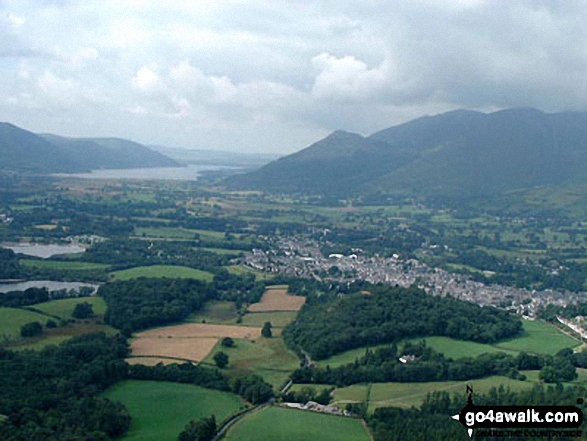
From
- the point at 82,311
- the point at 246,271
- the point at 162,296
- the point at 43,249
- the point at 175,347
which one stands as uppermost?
the point at 43,249

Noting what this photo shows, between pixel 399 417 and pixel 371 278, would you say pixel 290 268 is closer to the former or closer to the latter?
pixel 371 278

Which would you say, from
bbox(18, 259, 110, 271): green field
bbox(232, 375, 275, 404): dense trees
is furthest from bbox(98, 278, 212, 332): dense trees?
bbox(232, 375, 275, 404): dense trees

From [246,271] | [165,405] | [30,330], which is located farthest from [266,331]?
[246,271]

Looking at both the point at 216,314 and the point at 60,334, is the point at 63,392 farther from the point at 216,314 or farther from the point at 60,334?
the point at 216,314

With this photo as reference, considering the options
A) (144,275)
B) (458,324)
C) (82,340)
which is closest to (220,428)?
(82,340)

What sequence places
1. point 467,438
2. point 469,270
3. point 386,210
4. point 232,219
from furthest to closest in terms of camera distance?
point 386,210 → point 232,219 → point 469,270 → point 467,438

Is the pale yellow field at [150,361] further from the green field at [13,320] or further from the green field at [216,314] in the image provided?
the green field at [216,314]
